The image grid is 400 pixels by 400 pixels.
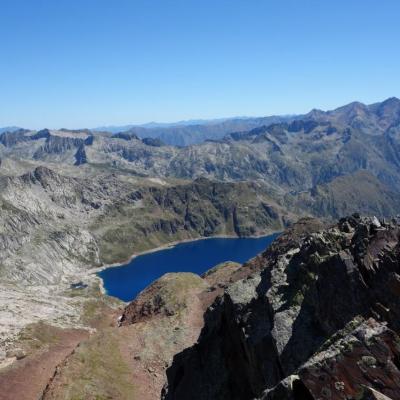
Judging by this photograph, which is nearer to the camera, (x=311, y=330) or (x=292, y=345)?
(x=292, y=345)

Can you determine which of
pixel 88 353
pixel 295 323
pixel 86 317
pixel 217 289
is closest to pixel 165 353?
pixel 88 353

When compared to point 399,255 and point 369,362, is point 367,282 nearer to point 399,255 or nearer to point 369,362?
point 399,255

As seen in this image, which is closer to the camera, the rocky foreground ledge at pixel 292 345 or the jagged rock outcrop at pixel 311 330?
the jagged rock outcrop at pixel 311 330

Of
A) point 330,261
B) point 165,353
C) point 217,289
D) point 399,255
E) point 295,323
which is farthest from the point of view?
point 217,289

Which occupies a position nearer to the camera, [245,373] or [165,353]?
[245,373]

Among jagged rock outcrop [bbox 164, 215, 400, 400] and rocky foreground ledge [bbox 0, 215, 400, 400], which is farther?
rocky foreground ledge [bbox 0, 215, 400, 400]

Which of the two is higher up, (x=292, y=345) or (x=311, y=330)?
(x=311, y=330)

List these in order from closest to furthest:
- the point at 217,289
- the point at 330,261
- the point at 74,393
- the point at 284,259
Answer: the point at 330,261
the point at 284,259
the point at 74,393
the point at 217,289

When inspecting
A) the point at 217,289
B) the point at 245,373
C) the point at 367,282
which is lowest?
the point at 217,289
